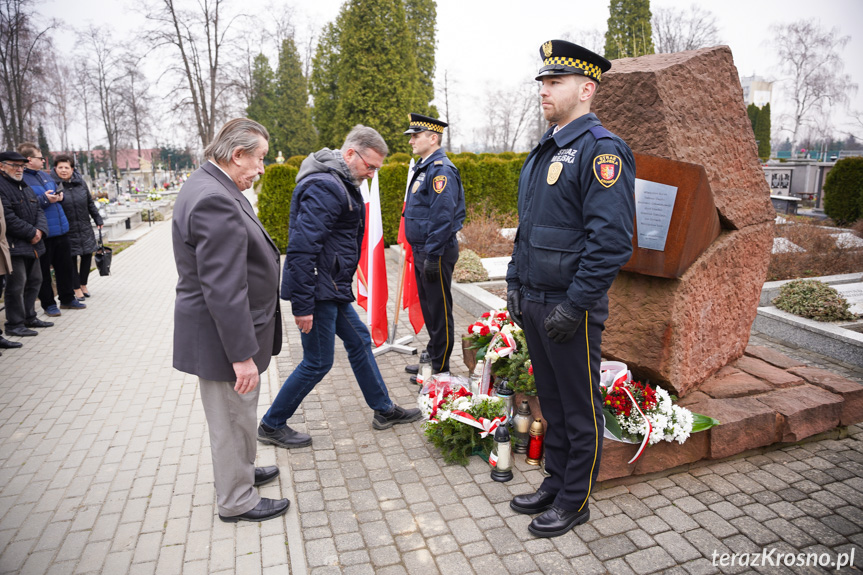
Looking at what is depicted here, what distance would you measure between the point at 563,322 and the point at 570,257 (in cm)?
33

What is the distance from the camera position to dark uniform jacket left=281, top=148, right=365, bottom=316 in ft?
11.1

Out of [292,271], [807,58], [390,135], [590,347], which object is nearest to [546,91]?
[590,347]

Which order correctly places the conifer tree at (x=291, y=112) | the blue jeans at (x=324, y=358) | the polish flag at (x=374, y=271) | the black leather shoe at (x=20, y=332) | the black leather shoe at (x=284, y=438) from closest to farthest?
the blue jeans at (x=324, y=358) < the black leather shoe at (x=284, y=438) < the polish flag at (x=374, y=271) < the black leather shoe at (x=20, y=332) < the conifer tree at (x=291, y=112)

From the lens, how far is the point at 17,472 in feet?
11.4

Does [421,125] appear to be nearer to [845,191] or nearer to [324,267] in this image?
[324,267]

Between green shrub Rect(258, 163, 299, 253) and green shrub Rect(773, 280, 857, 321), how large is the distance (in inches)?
385

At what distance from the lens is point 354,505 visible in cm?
313

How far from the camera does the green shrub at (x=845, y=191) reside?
1291cm

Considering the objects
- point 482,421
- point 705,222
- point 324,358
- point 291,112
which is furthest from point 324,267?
point 291,112

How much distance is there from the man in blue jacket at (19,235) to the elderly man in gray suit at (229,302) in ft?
16.1

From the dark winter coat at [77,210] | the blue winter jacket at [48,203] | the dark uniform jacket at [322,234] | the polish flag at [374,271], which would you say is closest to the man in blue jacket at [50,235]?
the blue winter jacket at [48,203]

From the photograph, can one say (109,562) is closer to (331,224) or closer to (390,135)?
(331,224)

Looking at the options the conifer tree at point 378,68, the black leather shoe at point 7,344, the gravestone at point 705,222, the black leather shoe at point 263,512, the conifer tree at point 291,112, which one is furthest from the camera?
the conifer tree at point 291,112

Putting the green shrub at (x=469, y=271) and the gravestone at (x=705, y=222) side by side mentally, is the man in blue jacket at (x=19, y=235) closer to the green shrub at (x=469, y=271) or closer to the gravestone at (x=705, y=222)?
the green shrub at (x=469, y=271)
